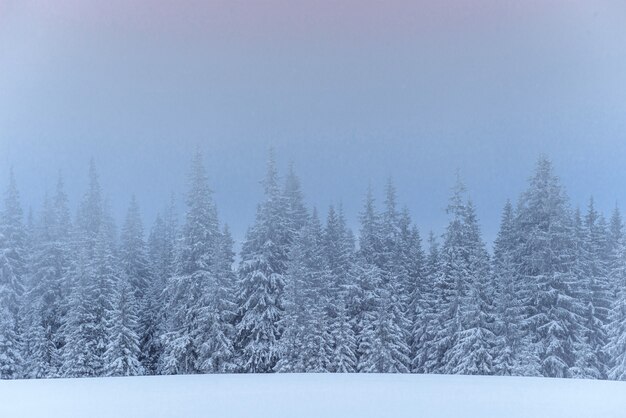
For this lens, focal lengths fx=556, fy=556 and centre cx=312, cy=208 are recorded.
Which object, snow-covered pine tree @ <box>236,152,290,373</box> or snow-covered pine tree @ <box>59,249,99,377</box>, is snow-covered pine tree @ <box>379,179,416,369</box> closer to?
snow-covered pine tree @ <box>236,152,290,373</box>

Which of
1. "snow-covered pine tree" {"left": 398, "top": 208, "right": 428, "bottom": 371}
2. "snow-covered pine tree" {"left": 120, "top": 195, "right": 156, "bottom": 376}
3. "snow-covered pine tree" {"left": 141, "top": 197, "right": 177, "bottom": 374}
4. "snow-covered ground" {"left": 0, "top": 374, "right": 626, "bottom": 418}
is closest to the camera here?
"snow-covered ground" {"left": 0, "top": 374, "right": 626, "bottom": 418}

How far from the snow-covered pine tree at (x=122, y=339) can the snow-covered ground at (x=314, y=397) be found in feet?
22.0

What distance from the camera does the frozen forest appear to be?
400 inches

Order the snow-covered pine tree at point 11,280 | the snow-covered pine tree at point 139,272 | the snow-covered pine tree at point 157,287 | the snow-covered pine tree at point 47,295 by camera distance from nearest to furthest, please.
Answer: the snow-covered pine tree at point 11,280
the snow-covered pine tree at point 47,295
the snow-covered pine tree at point 139,272
the snow-covered pine tree at point 157,287

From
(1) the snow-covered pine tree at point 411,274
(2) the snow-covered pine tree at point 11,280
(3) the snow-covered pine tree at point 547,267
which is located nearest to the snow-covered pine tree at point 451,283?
(1) the snow-covered pine tree at point 411,274

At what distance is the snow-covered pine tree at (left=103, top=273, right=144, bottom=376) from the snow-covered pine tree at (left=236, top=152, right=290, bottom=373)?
213 cm

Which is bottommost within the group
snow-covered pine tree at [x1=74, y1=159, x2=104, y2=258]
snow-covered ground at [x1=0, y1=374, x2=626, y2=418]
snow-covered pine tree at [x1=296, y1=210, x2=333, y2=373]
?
snow-covered ground at [x1=0, y1=374, x2=626, y2=418]

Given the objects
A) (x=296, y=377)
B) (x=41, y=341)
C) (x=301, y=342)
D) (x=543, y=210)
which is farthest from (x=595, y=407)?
(x=41, y=341)

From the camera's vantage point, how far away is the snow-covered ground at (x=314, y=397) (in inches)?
96.1

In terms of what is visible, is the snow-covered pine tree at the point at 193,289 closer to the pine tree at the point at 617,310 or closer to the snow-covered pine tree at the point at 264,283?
the snow-covered pine tree at the point at 264,283

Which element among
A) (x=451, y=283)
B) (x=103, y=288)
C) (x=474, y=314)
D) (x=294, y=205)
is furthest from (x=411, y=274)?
(x=103, y=288)

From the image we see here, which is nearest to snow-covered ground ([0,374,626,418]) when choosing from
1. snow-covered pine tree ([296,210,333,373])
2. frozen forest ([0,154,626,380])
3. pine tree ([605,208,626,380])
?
snow-covered pine tree ([296,210,333,373])

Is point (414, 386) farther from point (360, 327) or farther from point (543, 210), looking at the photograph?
point (543, 210)

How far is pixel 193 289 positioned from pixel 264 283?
1.31 m
